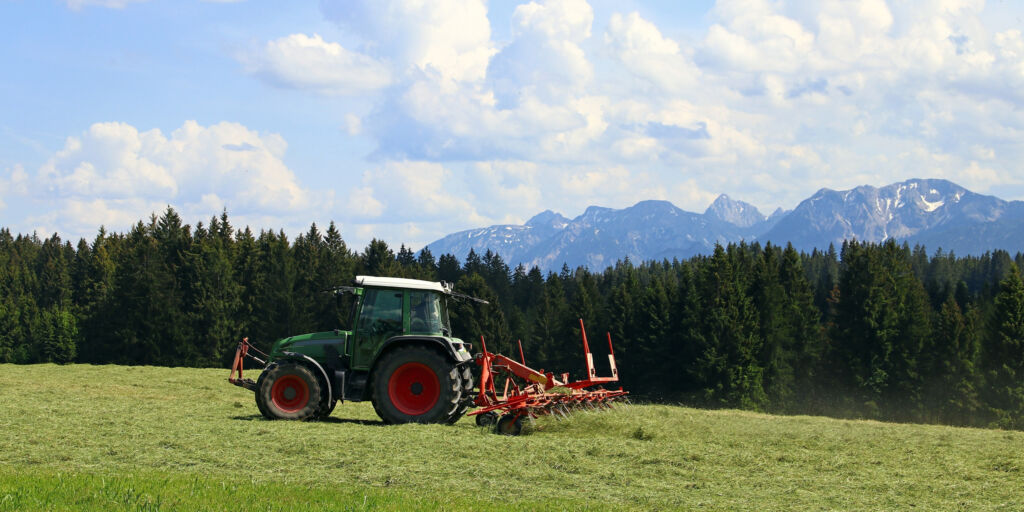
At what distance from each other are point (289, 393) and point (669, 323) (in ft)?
134

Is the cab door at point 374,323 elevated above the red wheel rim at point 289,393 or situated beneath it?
elevated above

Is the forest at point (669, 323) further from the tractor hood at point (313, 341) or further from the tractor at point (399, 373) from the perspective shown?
the tractor hood at point (313, 341)

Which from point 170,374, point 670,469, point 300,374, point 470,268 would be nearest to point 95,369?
point 170,374

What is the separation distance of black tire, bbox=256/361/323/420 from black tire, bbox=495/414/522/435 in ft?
10.6

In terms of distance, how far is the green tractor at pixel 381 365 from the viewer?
47.0 feet

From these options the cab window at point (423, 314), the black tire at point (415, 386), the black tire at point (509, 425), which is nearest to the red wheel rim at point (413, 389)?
the black tire at point (415, 386)

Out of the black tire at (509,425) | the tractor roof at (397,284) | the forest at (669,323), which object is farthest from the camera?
the forest at (669,323)

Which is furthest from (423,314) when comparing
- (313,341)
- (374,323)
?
(313,341)

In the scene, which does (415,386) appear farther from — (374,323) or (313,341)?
(313,341)

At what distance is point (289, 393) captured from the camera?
1468 centimetres

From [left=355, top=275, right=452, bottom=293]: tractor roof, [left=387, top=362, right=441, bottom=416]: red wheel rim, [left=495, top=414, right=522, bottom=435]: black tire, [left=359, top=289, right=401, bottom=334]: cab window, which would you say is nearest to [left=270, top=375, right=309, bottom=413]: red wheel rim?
[left=359, top=289, right=401, bottom=334]: cab window

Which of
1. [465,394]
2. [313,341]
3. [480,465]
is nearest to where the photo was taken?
[480,465]

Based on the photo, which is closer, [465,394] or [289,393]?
[289,393]

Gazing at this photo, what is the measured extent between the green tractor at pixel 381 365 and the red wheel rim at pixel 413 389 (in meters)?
0.02
